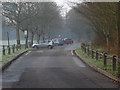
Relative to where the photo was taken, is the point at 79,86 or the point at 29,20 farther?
the point at 29,20

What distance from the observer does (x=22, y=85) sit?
10.7m

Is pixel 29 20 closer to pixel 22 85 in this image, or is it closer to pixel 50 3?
pixel 50 3

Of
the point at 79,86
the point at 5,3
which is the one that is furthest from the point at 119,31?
the point at 5,3

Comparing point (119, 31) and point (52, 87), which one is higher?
point (119, 31)

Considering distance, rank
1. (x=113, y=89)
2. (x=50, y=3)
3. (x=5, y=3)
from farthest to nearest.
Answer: (x=50, y=3), (x=5, y=3), (x=113, y=89)

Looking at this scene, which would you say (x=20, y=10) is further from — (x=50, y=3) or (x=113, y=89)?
(x=113, y=89)

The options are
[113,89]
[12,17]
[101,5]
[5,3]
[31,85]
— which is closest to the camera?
[113,89]

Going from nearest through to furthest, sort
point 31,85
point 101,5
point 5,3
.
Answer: point 31,85, point 101,5, point 5,3

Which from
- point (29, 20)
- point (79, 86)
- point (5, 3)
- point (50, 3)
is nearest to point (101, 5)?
point (79, 86)

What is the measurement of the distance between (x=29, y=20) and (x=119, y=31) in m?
27.3

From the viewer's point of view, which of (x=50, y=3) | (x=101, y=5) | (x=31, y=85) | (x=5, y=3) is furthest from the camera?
(x=50, y=3)

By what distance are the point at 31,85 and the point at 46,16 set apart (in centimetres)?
4047

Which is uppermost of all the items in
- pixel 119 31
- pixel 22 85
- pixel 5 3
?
pixel 5 3

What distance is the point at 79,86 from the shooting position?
10.3 meters
